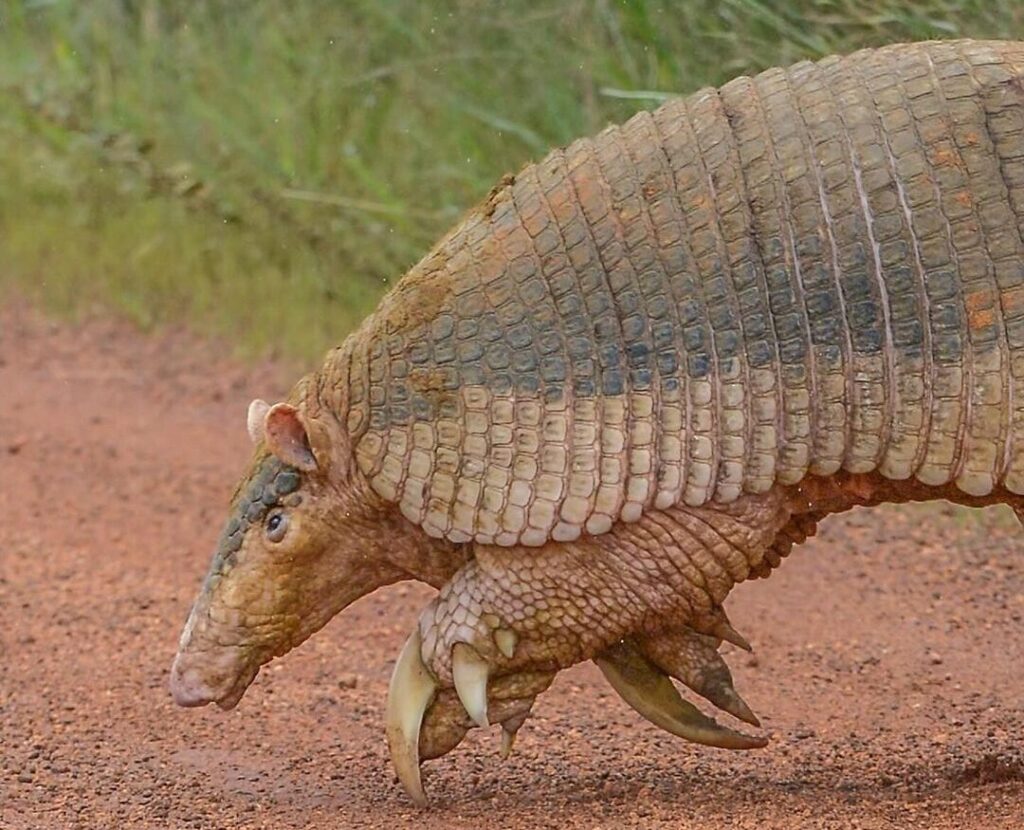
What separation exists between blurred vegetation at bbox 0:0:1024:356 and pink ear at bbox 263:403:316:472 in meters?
3.76

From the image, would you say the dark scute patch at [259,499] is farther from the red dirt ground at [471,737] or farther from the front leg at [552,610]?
the red dirt ground at [471,737]

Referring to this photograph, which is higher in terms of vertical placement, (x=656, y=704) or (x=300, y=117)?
(x=656, y=704)

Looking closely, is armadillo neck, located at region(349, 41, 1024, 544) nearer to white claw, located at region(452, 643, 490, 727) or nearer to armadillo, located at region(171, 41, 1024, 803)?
armadillo, located at region(171, 41, 1024, 803)

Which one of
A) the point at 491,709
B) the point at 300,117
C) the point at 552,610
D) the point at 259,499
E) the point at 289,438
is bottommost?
the point at 300,117

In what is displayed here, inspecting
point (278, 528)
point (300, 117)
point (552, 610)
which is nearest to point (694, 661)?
A: point (552, 610)

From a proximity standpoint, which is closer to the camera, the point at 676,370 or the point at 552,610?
the point at 676,370

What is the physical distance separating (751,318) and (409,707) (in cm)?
142

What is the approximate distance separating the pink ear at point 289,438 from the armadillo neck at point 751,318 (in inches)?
11.5

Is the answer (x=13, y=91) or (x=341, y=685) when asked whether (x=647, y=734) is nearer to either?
(x=341, y=685)

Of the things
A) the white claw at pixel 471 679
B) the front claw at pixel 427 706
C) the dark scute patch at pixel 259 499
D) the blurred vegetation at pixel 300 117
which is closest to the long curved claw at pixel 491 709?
the front claw at pixel 427 706

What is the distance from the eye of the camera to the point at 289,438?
16.8 feet

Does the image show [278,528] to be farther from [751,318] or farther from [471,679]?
[751,318]

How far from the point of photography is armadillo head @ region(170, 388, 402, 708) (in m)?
5.12

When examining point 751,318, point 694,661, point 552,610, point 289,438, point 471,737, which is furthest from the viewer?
point 471,737
